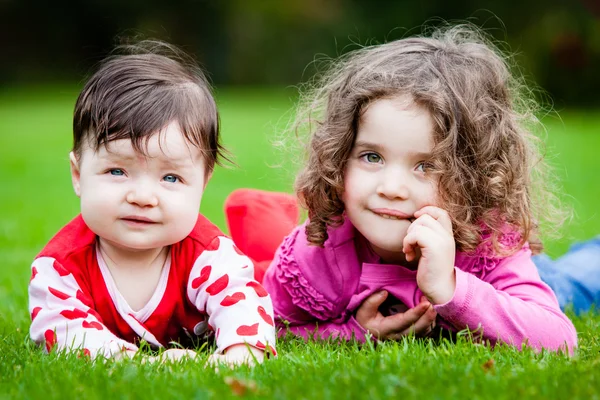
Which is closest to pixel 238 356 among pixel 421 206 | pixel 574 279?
pixel 421 206

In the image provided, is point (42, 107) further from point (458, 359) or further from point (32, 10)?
point (458, 359)

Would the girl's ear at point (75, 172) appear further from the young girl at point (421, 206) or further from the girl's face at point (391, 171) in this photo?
the girl's face at point (391, 171)

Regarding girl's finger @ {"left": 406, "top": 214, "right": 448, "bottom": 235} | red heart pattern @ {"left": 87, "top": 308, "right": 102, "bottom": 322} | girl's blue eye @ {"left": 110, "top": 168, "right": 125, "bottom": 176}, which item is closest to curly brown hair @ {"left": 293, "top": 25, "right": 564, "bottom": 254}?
girl's finger @ {"left": 406, "top": 214, "right": 448, "bottom": 235}

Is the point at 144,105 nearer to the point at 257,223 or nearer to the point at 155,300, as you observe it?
the point at 155,300

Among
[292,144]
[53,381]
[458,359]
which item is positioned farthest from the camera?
[292,144]

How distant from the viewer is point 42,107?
73.7 ft

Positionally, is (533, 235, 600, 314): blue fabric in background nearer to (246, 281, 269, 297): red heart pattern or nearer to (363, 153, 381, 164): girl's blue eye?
(363, 153, 381, 164): girl's blue eye

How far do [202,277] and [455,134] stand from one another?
3.54ft

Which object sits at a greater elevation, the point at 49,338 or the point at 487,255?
the point at 487,255

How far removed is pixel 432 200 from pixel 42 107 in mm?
21137

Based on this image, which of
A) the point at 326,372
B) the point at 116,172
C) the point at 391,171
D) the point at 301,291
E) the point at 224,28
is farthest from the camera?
the point at 224,28

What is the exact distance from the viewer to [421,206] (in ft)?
9.75

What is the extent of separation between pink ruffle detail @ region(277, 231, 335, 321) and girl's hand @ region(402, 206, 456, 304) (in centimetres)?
51

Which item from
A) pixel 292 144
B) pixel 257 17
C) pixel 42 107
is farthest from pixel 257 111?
pixel 292 144
